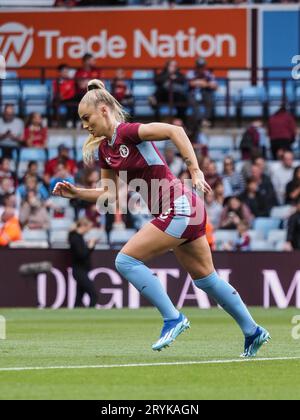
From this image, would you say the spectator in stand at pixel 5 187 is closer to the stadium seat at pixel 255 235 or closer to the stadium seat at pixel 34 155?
the stadium seat at pixel 34 155

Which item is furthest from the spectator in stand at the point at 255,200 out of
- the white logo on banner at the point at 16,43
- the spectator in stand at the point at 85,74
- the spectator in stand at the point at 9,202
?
the white logo on banner at the point at 16,43

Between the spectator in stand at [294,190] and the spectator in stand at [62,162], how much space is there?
3.91 metres

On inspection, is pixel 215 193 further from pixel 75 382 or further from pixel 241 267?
pixel 75 382

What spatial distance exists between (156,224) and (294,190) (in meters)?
12.9

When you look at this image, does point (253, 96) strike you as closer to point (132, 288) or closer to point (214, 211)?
point (214, 211)

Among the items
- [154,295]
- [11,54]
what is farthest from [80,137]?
[154,295]

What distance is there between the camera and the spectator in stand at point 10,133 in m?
25.0

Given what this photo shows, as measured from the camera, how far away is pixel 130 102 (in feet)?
84.8

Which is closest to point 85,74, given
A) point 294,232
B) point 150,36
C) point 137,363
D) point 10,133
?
point 10,133

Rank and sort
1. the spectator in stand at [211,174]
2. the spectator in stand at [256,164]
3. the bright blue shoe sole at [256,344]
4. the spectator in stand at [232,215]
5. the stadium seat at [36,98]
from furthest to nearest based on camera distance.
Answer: the stadium seat at [36,98], the spectator in stand at [256,164], the spectator in stand at [211,174], the spectator in stand at [232,215], the bright blue shoe sole at [256,344]

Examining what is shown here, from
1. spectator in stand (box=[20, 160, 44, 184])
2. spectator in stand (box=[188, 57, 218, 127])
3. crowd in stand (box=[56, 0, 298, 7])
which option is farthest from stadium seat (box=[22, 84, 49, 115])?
spectator in stand (box=[20, 160, 44, 184])

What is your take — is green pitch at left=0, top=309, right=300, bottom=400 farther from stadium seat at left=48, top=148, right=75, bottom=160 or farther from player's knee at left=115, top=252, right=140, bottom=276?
stadium seat at left=48, top=148, right=75, bottom=160

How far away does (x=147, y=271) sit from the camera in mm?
10477

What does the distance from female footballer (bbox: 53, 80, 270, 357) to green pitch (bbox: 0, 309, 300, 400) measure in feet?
1.28
